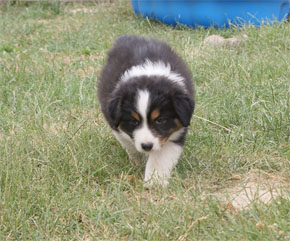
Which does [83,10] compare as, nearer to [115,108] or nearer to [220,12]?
[220,12]

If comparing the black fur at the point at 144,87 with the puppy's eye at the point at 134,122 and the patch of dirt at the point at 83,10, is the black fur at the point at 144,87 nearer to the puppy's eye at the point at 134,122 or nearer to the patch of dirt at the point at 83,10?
the puppy's eye at the point at 134,122

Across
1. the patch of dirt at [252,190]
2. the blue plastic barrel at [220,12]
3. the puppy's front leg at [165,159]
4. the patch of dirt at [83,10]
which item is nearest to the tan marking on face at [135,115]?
the puppy's front leg at [165,159]

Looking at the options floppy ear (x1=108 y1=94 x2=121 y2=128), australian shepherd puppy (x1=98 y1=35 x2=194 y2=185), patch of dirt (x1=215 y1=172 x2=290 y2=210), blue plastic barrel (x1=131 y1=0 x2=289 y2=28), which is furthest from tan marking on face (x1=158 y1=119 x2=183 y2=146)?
blue plastic barrel (x1=131 y1=0 x2=289 y2=28)

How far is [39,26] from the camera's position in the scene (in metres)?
8.90

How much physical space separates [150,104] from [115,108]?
1.04 ft

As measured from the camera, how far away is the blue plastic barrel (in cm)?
788

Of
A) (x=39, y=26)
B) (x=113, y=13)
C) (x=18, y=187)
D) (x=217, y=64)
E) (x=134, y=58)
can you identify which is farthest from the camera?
(x=113, y=13)

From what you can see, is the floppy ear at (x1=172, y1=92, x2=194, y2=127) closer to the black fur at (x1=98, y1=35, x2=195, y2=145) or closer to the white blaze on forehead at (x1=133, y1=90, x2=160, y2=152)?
the black fur at (x1=98, y1=35, x2=195, y2=145)

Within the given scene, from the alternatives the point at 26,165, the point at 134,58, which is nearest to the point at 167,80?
the point at 134,58

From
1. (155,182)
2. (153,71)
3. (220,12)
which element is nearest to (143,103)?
(153,71)

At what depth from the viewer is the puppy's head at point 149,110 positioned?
12.3ft

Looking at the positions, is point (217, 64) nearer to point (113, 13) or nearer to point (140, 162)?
point (140, 162)

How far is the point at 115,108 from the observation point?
3.92 meters

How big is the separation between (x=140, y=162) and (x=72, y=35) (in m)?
4.25
